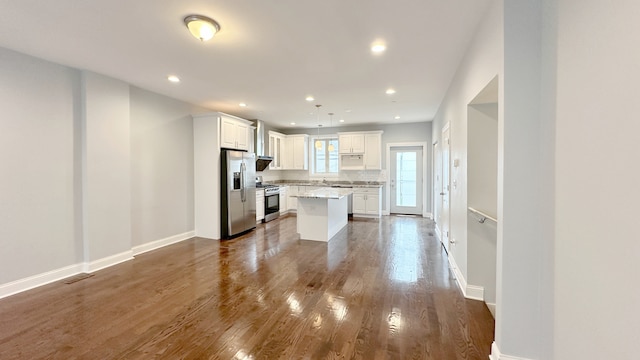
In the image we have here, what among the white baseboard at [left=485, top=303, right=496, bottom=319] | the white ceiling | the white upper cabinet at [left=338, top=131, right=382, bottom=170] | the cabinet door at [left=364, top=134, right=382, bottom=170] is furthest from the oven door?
the white baseboard at [left=485, top=303, right=496, bottom=319]

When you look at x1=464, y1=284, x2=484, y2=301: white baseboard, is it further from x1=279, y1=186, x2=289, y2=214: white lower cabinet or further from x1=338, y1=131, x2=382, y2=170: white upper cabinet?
x1=279, y1=186, x2=289, y2=214: white lower cabinet

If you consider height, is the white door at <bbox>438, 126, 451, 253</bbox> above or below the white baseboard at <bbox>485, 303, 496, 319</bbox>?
above

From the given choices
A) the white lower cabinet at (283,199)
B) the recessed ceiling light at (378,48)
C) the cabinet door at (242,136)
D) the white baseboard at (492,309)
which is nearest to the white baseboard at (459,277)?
the white baseboard at (492,309)

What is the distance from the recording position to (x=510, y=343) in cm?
180

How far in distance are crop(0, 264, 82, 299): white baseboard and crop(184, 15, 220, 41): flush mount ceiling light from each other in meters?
3.49

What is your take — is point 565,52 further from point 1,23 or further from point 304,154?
point 304,154

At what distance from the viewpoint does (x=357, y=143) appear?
25.6 feet

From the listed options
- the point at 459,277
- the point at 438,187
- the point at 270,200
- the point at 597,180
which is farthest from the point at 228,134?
the point at 597,180

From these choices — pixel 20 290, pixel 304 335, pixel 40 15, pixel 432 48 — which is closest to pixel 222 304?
pixel 304 335

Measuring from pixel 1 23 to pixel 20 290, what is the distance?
112 inches

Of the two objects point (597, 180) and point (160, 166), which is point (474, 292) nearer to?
point (597, 180)

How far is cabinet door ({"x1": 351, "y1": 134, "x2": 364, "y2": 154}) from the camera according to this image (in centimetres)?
777

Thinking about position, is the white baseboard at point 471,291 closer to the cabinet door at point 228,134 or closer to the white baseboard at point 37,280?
the cabinet door at point 228,134

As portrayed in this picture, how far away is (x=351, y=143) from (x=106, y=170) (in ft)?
18.9
